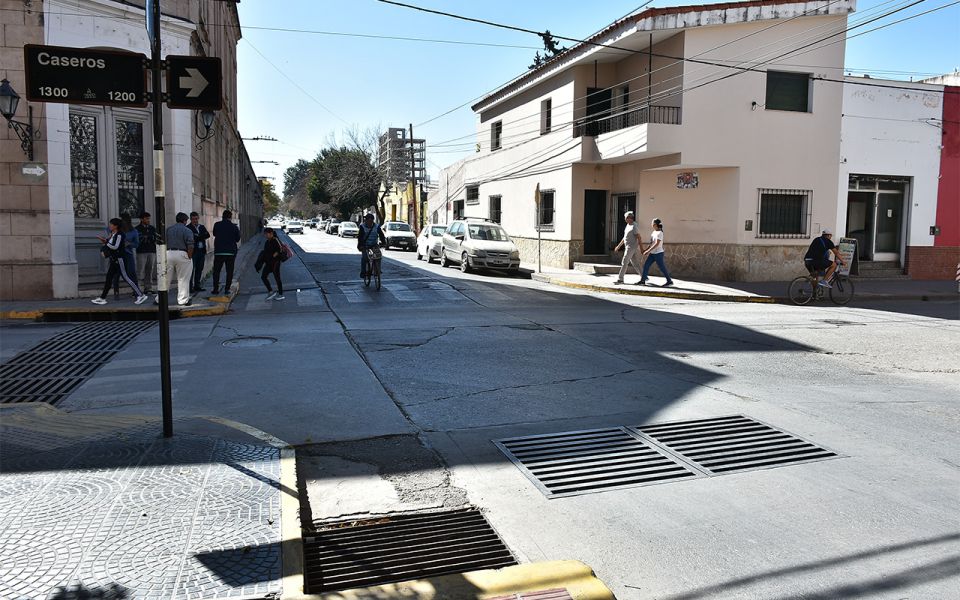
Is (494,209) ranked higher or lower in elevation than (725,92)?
lower

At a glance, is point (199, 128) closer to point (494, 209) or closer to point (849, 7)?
point (494, 209)

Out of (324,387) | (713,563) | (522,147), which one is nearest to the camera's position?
(713,563)

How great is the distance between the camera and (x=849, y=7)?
20.0 metres

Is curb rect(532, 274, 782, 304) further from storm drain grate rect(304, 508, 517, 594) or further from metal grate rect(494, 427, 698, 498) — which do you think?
storm drain grate rect(304, 508, 517, 594)

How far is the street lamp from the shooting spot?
1275 cm

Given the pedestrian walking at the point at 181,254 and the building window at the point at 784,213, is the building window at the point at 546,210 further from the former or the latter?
the pedestrian walking at the point at 181,254

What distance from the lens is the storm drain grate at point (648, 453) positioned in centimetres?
512

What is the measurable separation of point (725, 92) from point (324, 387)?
16.7 meters

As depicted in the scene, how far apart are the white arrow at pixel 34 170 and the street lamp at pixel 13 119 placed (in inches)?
6.7

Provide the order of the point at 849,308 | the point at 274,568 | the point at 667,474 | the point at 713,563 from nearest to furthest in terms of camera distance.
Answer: the point at 274,568, the point at 713,563, the point at 667,474, the point at 849,308

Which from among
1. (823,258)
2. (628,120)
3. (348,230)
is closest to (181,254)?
(823,258)

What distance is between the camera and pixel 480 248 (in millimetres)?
22453

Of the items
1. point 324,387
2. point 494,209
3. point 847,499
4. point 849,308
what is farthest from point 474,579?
point 494,209

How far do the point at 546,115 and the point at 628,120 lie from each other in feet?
14.7
